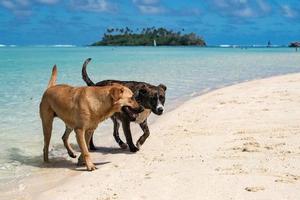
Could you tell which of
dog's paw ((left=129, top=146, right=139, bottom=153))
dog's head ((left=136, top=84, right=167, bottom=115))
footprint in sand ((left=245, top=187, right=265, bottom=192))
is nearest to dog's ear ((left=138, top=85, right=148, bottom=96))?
dog's head ((left=136, top=84, right=167, bottom=115))

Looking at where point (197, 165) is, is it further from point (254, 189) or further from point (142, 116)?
point (142, 116)

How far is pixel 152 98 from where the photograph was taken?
825cm

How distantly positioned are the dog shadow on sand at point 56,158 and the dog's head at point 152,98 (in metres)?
0.88

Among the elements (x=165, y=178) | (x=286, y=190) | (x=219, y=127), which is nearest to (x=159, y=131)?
(x=219, y=127)

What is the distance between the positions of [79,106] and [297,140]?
3511 millimetres

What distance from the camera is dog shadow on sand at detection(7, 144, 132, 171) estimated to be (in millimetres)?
7754

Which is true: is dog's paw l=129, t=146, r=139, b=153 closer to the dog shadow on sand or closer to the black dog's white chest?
the dog shadow on sand

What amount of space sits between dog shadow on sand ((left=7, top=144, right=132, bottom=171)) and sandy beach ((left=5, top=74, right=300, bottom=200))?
0.10 feet

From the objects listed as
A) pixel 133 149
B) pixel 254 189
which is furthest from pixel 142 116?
pixel 254 189

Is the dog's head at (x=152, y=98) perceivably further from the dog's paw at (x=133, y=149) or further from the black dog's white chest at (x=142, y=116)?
the dog's paw at (x=133, y=149)

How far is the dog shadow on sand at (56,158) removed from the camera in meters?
7.75

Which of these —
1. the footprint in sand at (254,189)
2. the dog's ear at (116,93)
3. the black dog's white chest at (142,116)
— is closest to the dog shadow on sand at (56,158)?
the black dog's white chest at (142,116)

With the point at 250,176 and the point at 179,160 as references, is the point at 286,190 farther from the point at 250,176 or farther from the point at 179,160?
the point at 179,160

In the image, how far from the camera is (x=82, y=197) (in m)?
5.77
